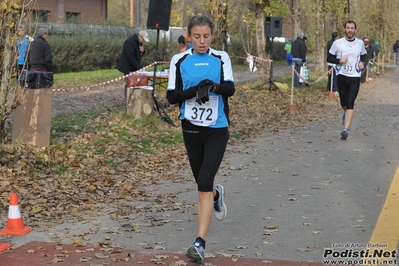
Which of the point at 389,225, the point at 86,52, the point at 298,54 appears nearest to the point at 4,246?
the point at 389,225

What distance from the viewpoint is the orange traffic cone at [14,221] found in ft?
24.3

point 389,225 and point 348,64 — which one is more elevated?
point 348,64

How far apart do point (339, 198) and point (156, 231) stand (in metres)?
2.58

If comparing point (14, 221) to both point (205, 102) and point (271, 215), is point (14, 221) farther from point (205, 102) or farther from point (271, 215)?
point (271, 215)

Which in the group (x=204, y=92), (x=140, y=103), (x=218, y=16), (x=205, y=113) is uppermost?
(x=218, y=16)

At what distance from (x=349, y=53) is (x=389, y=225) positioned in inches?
276

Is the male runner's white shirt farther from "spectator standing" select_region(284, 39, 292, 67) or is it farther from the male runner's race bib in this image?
"spectator standing" select_region(284, 39, 292, 67)

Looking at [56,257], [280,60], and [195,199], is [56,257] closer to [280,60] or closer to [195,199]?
[195,199]

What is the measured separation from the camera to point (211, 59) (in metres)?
6.70

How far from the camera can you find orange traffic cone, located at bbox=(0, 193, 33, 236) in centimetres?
740

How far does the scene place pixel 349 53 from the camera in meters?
14.3

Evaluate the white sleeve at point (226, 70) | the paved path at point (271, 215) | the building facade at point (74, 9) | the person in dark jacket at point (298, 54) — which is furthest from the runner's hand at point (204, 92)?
the building facade at point (74, 9)

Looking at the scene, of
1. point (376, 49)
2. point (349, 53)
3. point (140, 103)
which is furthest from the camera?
point (376, 49)

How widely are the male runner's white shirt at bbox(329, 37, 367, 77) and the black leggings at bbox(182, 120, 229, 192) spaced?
7.86 metres
